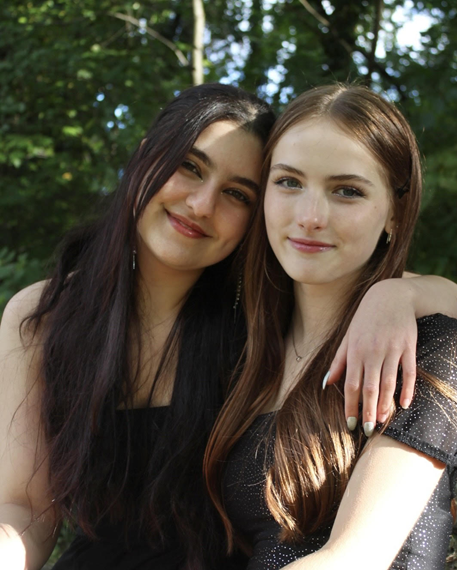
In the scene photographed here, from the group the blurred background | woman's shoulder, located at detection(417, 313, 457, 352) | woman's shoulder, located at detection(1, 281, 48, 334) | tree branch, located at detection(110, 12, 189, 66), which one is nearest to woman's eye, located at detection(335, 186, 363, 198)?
woman's shoulder, located at detection(417, 313, 457, 352)

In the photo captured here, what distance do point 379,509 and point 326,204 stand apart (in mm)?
815

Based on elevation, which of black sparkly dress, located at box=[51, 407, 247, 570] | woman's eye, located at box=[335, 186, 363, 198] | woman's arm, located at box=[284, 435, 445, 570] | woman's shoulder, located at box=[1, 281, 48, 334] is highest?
woman's eye, located at box=[335, 186, 363, 198]

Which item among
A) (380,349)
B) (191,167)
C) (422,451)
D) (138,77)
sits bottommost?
(422,451)

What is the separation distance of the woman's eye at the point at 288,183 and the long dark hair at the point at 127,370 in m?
0.34

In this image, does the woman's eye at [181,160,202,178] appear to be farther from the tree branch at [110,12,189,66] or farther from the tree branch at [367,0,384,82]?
Result: the tree branch at [110,12,189,66]

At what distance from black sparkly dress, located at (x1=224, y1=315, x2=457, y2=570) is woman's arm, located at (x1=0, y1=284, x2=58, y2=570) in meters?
0.64

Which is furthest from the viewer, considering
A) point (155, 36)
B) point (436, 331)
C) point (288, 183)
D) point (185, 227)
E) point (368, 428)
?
point (155, 36)

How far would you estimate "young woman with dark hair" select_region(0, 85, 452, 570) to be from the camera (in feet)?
7.47

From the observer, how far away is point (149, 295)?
2525 millimetres

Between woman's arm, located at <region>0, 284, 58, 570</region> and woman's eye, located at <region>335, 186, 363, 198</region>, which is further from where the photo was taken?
woman's arm, located at <region>0, 284, 58, 570</region>

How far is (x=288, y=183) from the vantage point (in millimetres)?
2061

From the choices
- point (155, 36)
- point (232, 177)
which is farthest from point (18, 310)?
point (155, 36)

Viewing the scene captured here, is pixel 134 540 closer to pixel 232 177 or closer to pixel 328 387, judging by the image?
pixel 328 387

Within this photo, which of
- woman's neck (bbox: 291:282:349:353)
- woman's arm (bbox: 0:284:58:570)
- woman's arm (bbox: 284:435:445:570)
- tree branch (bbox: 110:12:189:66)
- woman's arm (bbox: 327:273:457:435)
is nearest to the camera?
woman's arm (bbox: 284:435:445:570)
